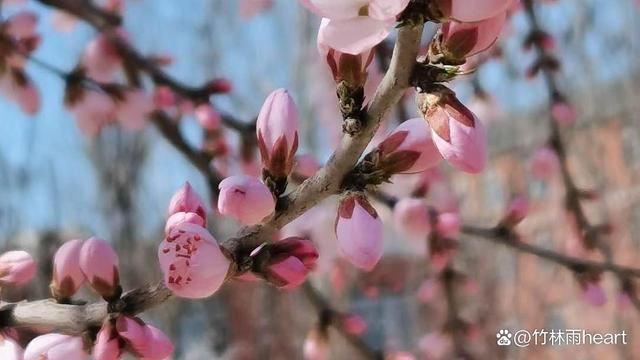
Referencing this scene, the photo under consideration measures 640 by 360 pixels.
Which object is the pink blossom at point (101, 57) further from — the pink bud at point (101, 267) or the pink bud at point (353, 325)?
the pink bud at point (101, 267)

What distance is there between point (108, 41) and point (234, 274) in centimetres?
110

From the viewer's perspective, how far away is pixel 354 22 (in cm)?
49

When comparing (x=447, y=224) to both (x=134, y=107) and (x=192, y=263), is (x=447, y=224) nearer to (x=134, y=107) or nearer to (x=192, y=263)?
(x=134, y=107)

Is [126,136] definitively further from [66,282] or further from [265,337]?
[66,282]

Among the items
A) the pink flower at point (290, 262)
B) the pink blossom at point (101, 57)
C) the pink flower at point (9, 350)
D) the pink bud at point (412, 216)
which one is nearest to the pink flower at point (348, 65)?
the pink flower at point (290, 262)

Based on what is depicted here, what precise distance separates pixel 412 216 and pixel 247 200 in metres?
0.71

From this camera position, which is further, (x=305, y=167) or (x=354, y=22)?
(x=305, y=167)

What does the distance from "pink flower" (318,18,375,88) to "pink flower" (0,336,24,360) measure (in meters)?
0.35

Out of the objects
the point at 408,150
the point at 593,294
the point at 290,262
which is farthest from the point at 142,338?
the point at 593,294

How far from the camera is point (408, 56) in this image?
48 cm

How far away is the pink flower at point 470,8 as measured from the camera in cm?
44

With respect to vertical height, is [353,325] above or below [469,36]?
below

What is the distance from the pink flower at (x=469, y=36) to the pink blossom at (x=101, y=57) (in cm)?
116

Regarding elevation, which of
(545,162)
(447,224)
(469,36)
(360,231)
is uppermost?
(469,36)
